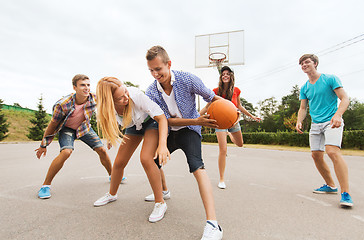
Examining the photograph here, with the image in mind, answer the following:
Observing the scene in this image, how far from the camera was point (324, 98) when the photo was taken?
3254mm

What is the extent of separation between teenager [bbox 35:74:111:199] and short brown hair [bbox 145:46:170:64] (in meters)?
1.78

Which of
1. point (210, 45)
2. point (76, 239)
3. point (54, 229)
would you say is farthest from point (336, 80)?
point (210, 45)

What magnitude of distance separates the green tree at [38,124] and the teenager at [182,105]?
114 ft

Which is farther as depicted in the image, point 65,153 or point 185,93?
point 65,153

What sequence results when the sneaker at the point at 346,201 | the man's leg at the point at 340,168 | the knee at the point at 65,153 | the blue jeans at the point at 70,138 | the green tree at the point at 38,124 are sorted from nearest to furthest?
the sneaker at the point at 346,201 < the man's leg at the point at 340,168 < the knee at the point at 65,153 < the blue jeans at the point at 70,138 < the green tree at the point at 38,124

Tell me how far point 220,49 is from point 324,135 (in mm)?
14663

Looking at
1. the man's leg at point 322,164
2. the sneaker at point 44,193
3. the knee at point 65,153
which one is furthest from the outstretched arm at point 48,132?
the man's leg at point 322,164

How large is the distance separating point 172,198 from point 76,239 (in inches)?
57.8

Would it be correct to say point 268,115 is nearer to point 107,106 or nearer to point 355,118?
point 355,118

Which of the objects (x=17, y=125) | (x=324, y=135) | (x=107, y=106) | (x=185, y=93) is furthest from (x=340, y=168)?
(x=17, y=125)

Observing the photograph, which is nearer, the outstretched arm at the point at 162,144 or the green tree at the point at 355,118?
the outstretched arm at the point at 162,144

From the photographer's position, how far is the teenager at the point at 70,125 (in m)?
3.38

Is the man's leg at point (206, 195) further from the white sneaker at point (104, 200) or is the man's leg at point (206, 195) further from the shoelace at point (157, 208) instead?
the white sneaker at point (104, 200)

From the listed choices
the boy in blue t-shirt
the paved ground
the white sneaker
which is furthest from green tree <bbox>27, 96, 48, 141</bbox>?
the boy in blue t-shirt
